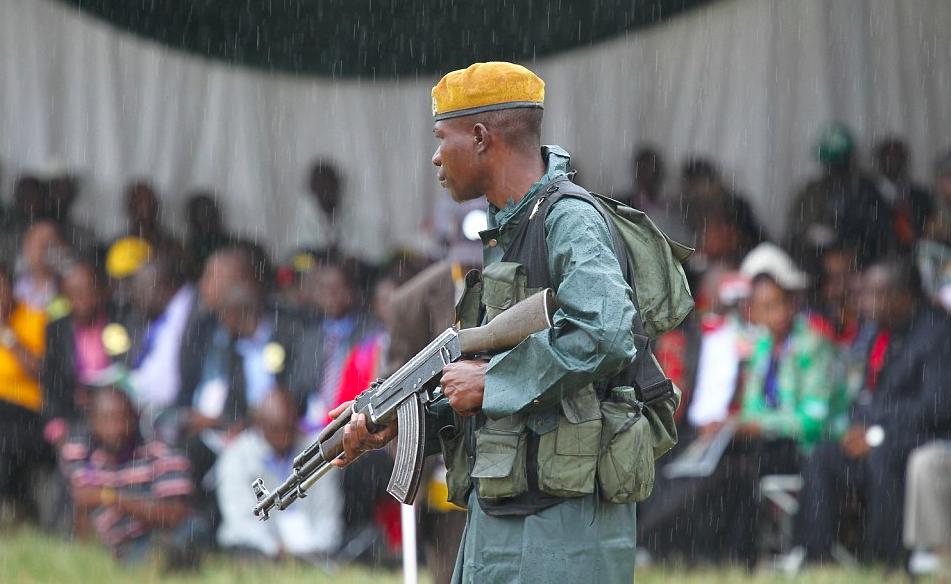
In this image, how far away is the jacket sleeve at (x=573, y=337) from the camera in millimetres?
3400

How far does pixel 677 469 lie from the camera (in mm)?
7500

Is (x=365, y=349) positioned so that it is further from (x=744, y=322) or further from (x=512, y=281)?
(x=512, y=281)

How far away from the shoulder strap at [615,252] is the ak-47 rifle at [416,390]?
0.13m

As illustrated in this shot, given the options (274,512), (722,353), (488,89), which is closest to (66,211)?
(274,512)

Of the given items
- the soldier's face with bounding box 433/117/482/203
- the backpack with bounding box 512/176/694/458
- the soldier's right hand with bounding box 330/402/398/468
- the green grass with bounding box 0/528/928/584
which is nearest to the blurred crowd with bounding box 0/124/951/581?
the green grass with bounding box 0/528/928/584

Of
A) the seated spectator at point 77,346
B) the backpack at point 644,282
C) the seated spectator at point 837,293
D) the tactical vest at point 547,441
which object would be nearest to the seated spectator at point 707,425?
the seated spectator at point 837,293

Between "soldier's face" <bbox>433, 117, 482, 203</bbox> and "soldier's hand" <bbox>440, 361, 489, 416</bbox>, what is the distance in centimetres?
49

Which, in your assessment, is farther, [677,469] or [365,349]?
[365,349]

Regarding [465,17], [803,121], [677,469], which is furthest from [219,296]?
[803,121]

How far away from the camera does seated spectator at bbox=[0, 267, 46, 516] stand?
8.24 metres

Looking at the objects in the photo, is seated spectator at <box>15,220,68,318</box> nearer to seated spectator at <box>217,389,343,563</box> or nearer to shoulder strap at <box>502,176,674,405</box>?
seated spectator at <box>217,389,343,563</box>

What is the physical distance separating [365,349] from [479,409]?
4.58 meters

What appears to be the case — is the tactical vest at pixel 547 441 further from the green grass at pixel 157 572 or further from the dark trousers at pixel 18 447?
the dark trousers at pixel 18 447

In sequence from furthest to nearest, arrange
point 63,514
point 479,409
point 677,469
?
point 63,514
point 677,469
point 479,409
